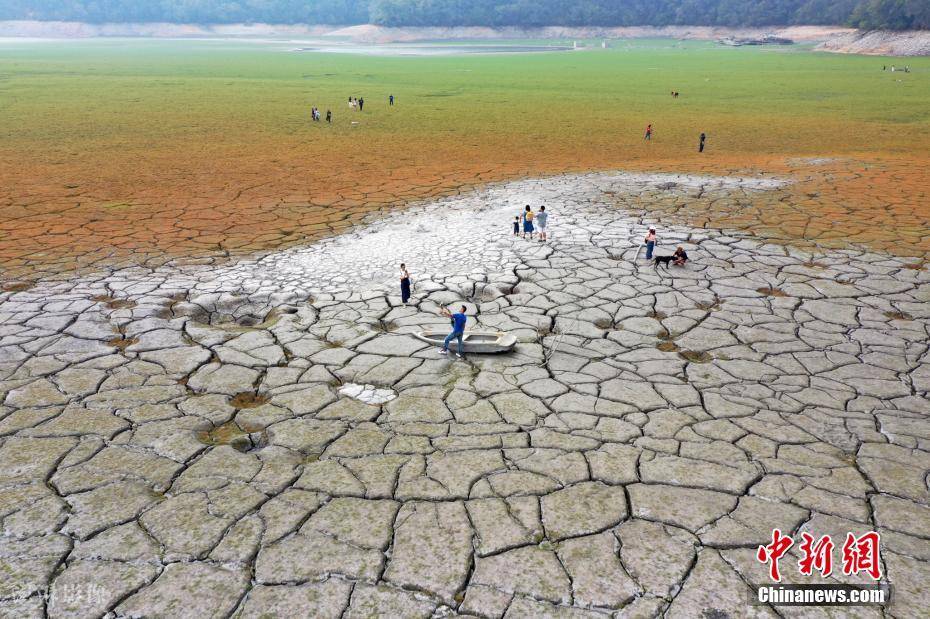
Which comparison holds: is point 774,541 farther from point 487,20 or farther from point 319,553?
point 487,20

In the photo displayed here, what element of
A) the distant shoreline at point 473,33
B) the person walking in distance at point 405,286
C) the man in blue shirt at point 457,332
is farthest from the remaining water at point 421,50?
the man in blue shirt at point 457,332

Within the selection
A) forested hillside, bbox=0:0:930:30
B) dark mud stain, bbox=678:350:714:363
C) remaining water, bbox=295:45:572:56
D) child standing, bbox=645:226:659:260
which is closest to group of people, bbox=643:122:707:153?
child standing, bbox=645:226:659:260

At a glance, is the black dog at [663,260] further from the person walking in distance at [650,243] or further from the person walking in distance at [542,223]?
the person walking in distance at [542,223]

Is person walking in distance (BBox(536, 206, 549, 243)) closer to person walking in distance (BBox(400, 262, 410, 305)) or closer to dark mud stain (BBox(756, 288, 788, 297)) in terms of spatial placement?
person walking in distance (BBox(400, 262, 410, 305))

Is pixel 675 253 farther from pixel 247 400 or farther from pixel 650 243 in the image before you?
pixel 247 400

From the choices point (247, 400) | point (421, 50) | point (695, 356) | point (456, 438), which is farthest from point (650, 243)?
point (421, 50)

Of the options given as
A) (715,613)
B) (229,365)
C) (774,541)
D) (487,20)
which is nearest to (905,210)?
(774,541)
